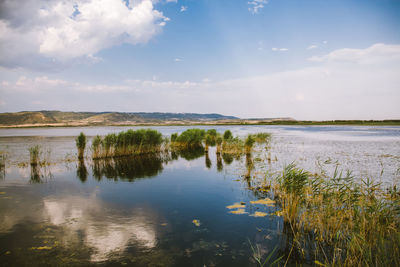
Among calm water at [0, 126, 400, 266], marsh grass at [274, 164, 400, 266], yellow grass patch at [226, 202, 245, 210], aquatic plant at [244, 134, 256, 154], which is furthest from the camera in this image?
aquatic plant at [244, 134, 256, 154]

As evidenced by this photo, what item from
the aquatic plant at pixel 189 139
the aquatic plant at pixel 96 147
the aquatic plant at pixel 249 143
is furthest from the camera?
the aquatic plant at pixel 189 139

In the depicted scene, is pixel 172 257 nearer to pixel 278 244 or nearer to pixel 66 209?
pixel 278 244

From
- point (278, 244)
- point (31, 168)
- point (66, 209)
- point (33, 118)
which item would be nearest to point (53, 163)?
point (31, 168)

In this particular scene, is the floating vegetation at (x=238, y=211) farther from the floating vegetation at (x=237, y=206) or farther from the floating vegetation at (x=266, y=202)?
the floating vegetation at (x=266, y=202)

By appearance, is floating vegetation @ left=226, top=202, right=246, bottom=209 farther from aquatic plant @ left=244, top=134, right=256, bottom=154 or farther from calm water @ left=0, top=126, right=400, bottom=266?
aquatic plant @ left=244, top=134, right=256, bottom=154

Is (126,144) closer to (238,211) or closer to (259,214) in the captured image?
(238,211)

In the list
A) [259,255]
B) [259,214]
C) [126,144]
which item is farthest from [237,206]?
[126,144]

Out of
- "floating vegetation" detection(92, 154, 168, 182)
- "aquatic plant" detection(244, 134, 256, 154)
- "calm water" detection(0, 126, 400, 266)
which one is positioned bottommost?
"floating vegetation" detection(92, 154, 168, 182)

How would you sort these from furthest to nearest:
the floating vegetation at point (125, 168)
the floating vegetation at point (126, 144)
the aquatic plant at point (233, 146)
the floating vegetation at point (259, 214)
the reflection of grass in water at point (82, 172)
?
the aquatic plant at point (233, 146)
the floating vegetation at point (126, 144)
the floating vegetation at point (125, 168)
the reflection of grass in water at point (82, 172)
the floating vegetation at point (259, 214)

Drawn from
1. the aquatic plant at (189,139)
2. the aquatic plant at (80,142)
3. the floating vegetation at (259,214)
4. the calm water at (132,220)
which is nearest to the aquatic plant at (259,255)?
the calm water at (132,220)

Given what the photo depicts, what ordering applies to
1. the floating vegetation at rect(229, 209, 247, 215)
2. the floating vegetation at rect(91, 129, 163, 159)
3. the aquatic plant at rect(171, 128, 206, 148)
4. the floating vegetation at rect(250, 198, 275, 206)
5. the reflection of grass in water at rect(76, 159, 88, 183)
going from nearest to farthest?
1. the floating vegetation at rect(229, 209, 247, 215)
2. the floating vegetation at rect(250, 198, 275, 206)
3. the reflection of grass in water at rect(76, 159, 88, 183)
4. the floating vegetation at rect(91, 129, 163, 159)
5. the aquatic plant at rect(171, 128, 206, 148)

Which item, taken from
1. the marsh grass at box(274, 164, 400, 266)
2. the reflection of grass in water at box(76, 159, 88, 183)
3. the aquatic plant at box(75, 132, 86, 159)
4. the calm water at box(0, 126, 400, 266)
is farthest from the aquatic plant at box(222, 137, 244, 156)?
the marsh grass at box(274, 164, 400, 266)

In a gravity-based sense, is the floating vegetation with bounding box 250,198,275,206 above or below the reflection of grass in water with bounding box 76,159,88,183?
above

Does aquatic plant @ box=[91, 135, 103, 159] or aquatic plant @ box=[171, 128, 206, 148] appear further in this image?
aquatic plant @ box=[171, 128, 206, 148]
